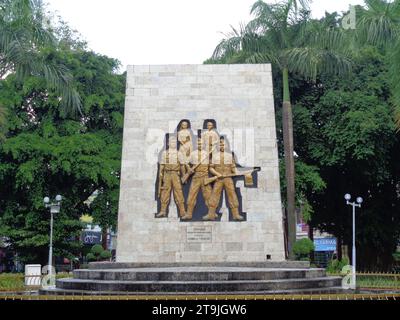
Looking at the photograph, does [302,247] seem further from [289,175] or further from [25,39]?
[25,39]

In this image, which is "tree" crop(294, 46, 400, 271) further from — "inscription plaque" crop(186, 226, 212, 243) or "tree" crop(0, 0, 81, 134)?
"tree" crop(0, 0, 81, 134)

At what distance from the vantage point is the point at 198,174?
18766mm

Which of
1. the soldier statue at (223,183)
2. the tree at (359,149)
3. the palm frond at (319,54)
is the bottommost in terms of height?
the soldier statue at (223,183)

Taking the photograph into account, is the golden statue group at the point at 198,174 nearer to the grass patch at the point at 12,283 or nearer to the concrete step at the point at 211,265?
the concrete step at the point at 211,265

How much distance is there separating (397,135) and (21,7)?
16.0 metres

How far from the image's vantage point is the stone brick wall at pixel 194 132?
61.0ft

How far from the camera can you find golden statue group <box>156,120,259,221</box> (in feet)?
61.3

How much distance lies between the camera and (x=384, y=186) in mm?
30734

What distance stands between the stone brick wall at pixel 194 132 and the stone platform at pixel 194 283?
3.17 m

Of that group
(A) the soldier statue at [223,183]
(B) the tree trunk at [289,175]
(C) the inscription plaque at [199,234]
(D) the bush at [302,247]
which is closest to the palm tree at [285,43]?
(B) the tree trunk at [289,175]

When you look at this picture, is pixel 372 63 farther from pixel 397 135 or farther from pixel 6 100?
pixel 6 100

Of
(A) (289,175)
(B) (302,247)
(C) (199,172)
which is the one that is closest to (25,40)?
(C) (199,172)

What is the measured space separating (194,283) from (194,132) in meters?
6.30

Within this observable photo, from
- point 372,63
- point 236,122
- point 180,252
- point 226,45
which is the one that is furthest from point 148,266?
point 372,63
